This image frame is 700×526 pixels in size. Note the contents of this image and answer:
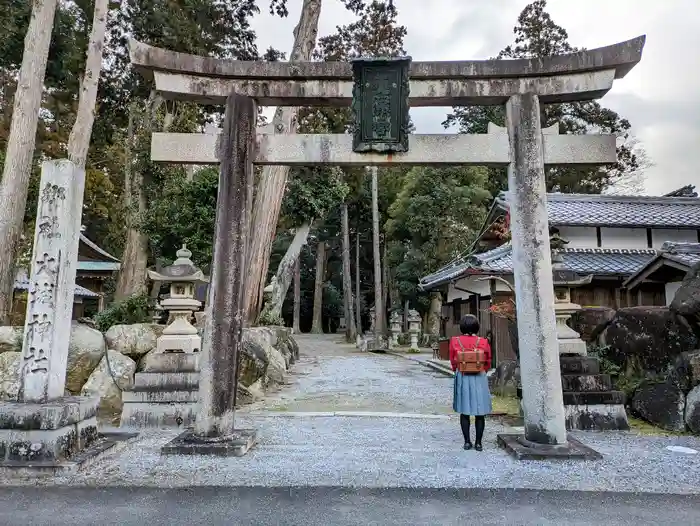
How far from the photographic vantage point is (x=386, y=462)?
5.22 metres

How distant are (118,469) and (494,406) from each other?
646 cm

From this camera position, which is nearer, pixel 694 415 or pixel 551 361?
pixel 551 361

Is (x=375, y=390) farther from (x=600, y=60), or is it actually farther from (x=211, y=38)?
(x=211, y=38)

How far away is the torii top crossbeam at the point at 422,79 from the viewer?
5.89m

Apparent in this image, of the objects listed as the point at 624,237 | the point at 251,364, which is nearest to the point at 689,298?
the point at 251,364

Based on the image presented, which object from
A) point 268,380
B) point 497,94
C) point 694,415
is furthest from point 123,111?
point 694,415

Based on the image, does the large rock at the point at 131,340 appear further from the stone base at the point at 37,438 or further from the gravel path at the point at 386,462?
the stone base at the point at 37,438

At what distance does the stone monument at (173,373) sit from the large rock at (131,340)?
0.47 metres

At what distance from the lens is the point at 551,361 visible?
549 centimetres

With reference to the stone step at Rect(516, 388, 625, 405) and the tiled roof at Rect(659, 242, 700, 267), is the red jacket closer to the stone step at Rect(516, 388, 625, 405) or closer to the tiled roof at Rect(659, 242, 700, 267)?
the stone step at Rect(516, 388, 625, 405)

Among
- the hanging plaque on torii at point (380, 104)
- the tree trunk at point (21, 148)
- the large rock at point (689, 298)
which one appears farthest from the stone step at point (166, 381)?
the large rock at point (689, 298)

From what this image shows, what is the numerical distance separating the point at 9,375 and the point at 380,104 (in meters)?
6.97

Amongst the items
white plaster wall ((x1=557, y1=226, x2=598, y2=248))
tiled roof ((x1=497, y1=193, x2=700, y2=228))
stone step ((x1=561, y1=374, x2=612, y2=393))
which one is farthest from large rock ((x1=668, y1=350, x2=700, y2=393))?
white plaster wall ((x1=557, y1=226, x2=598, y2=248))

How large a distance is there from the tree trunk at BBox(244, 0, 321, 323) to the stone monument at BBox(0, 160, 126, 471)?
8.21 meters
